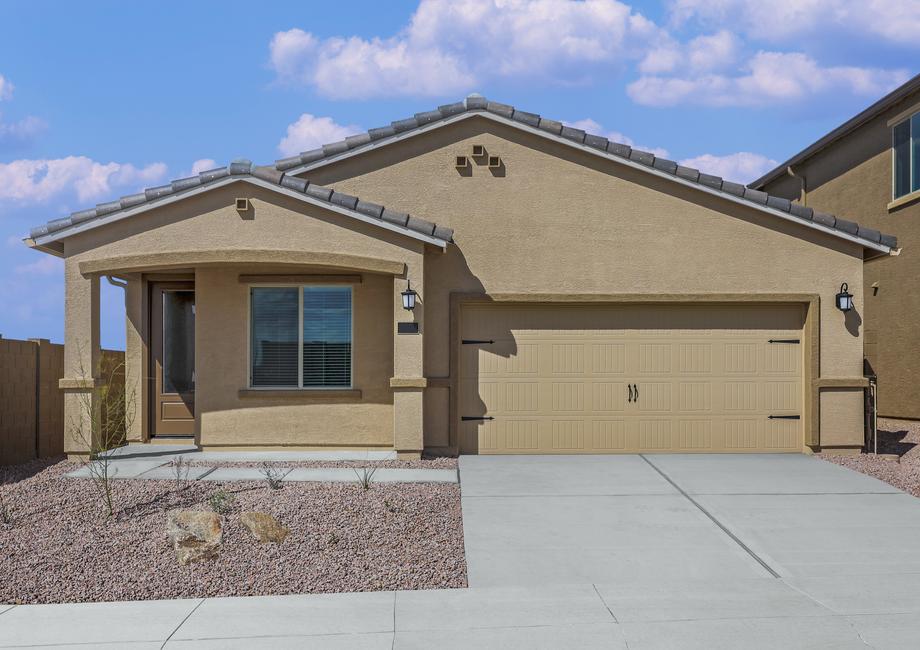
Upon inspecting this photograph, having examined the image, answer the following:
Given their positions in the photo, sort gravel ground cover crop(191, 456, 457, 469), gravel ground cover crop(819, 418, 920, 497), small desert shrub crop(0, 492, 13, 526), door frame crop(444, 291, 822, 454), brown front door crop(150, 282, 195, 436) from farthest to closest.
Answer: brown front door crop(150, 282, 195, 436), door frame crop(444, 291, 822, 454), gravel ground cover crop(191, 456, 457, 469), gravel ground cover crop(819, 418, 920, 497), small desert shrub crop(0, 492, 13, 526)

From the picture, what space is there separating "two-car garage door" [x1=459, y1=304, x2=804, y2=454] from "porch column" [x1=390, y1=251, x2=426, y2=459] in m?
1.02

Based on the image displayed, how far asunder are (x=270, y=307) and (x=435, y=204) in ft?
9.69

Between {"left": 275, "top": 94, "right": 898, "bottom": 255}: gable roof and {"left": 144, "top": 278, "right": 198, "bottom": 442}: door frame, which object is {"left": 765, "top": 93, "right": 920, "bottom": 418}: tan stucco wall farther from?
{"left": 144, "top": 278, "right": 198, "bottom": 442}: door frame

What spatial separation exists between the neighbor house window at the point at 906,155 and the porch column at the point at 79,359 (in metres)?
14.9

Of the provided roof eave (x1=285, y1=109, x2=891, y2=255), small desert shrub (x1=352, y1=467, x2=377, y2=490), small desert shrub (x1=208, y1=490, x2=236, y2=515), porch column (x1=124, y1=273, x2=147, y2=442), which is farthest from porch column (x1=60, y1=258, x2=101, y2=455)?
small desert shrub (x1=352, y1=467, x2=377, y2=490)

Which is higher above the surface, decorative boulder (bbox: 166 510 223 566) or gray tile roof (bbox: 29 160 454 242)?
gray tile roof (bbox: 29 160 454 242)

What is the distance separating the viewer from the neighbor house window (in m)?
15.4

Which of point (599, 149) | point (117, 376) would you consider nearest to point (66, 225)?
point (117, 376)

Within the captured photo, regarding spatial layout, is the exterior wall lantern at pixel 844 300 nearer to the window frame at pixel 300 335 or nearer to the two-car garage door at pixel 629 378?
the two-car garage door at pixel 629 378

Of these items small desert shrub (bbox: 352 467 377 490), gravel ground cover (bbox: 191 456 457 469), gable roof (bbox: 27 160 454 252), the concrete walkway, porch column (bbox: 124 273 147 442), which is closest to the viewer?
small desert shrub (bbox: 352 467 377 490)

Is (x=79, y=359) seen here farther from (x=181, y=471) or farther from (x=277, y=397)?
(x=277, y=397)

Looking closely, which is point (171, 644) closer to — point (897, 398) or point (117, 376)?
point (117, 376)

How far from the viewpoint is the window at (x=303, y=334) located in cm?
1203

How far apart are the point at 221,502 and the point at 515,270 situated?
18.7 ft
